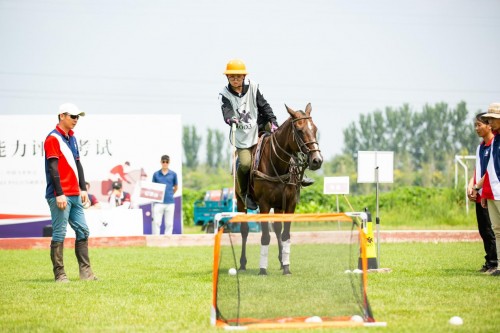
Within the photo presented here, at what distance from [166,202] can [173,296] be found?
12.2 meters

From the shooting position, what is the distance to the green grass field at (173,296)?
22.7 ft

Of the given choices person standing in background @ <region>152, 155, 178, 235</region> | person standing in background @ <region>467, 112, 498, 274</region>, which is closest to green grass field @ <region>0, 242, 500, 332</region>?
person standing in background @ <region>467, 112, 498, 274</region>

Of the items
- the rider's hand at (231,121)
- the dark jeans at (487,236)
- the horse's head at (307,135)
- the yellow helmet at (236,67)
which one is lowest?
the dark jeans at (487,236)

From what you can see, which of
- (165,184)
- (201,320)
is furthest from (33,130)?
(201,320)

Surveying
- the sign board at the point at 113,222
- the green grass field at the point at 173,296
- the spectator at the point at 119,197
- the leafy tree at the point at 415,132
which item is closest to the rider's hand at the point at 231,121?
the green grass field at the point at 173,296

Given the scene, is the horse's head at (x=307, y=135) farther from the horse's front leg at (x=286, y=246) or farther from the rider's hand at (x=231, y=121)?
the horse's front leg at (x=286, y=246)

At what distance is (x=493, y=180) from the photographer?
33.3 feet

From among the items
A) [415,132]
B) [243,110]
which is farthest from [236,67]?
[415,132]

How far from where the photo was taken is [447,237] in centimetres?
1864

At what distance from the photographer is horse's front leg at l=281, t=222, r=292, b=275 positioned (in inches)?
302

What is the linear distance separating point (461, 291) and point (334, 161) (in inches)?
2411

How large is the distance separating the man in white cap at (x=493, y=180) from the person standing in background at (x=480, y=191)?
27 centimetres

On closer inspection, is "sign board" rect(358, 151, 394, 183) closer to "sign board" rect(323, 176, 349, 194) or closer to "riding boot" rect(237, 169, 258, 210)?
"riding boot" rect(237, 169, 258, 210)

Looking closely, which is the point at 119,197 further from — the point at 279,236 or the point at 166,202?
the point at 279,236
